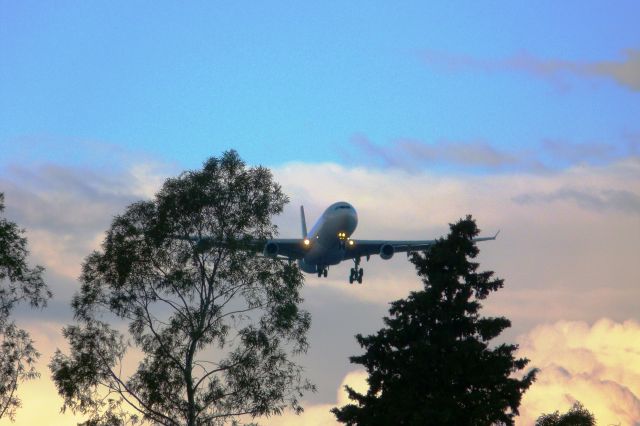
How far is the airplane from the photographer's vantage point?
89438 mm

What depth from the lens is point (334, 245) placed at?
92.2 m

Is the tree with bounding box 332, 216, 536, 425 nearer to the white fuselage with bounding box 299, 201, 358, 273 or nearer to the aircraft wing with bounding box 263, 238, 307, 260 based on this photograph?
the white fuselage with bounding box 299, 201, 358, 273

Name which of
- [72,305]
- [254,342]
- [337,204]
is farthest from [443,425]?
[337,204]

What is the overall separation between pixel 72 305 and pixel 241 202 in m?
9.47

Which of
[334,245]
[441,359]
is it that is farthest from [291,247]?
[441,359]

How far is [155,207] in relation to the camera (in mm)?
60094

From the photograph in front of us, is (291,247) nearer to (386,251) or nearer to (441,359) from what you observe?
(386,251)

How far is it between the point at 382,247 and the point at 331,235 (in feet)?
34.4

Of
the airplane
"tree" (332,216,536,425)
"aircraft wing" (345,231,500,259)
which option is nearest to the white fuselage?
the airplane

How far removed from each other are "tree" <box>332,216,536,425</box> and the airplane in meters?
27.1

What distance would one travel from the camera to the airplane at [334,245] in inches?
3521

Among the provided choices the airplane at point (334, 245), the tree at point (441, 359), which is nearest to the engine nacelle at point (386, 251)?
the airplane at point (334, 245)

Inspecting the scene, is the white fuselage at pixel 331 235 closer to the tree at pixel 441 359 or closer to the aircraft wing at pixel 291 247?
the aircraft wing at pixel 291 247

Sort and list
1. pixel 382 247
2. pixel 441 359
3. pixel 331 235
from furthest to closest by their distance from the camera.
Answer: pixel 382 247
pixel 331 235
pixel 441 359
